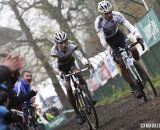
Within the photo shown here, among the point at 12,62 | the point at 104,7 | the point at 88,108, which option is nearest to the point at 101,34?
the point at 104,7

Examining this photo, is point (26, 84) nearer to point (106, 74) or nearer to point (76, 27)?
point (106, 74)

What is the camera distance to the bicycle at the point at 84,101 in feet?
35.1

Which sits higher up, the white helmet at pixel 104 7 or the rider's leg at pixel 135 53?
the white helmet at pixel 104 7

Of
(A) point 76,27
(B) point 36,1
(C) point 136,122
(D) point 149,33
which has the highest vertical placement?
(B) point 36,1

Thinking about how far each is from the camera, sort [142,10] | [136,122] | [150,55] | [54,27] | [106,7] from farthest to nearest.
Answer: [142,10]
[54,27]
[150,55]
[106,7]
[136,122]

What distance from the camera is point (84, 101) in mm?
10773

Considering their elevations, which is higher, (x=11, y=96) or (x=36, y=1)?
(x=36, y=1)

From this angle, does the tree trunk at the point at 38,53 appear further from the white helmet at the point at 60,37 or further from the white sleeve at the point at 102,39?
the white sleeve at the point at 102,39

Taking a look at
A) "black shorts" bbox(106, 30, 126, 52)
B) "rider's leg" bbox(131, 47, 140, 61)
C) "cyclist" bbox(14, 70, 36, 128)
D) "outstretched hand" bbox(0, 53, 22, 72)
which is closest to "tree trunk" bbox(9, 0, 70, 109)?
"cyclist" bbox(14, 70, 36, 128)

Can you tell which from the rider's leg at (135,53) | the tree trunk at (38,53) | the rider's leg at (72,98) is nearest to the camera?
the rider's leg at (72,98)

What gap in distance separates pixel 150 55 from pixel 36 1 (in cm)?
1818

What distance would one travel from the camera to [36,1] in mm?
36906

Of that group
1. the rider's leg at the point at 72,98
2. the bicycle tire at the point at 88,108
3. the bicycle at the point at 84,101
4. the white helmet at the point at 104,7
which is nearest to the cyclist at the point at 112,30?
the white helmet at the point at 104,7

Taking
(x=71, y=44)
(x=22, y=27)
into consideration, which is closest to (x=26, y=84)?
(x=71, y=44)
